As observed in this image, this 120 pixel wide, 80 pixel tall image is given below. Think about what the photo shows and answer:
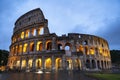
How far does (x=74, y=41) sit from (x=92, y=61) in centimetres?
807

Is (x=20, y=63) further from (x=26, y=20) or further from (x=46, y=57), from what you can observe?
(x=26, y=20)

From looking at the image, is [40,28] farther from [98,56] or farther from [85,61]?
[98,56]

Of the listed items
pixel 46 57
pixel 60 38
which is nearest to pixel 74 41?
pixel 60 38

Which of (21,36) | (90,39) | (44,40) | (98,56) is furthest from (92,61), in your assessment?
(21,36)

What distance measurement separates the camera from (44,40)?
30.5 metres

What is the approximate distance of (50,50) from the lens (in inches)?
1152

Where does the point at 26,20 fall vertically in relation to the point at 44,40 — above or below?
above

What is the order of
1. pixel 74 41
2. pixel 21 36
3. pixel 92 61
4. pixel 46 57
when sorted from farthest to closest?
1. pixel 21 36
2. pixel 92 61
3. pixel 74 41
4. pixel 46 57

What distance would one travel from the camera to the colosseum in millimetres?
28516

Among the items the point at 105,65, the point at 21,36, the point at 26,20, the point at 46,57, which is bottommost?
the point at 105,65

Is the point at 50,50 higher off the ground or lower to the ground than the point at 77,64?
higher

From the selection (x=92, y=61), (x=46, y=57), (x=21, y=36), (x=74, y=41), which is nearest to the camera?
(x=46, y=57)

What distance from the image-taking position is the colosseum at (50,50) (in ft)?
93.6

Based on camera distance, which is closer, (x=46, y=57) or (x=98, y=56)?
(x=46, y=57)
